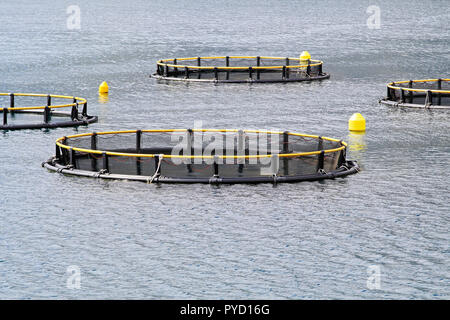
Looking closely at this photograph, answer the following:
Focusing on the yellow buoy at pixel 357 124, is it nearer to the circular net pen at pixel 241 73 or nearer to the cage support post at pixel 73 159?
the cage support post at pixel 73 159

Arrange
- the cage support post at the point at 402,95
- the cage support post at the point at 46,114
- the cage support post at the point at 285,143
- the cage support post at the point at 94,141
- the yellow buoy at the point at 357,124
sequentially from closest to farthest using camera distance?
1. the cage support post at the point at 94,141
2. the cage support post at the point at 285,143
3. the cage support post at the point at 46,114
4. the yellow buoy at the point at 357,124
5. the cage support post at the point at 402,95

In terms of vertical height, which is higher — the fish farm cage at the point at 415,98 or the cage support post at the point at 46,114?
the fish farm cage at the point at 415,98

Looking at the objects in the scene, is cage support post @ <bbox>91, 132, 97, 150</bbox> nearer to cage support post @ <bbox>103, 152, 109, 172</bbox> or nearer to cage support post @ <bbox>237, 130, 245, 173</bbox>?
cage support post @ <bbox>103, 152, 109, 172</bbox>

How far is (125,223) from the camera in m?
32.6

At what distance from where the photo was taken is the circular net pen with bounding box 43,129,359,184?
3791cm

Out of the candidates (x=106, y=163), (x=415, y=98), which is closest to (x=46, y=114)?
(x=106, y=163)

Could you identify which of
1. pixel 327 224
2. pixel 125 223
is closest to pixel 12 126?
pixel 125 223

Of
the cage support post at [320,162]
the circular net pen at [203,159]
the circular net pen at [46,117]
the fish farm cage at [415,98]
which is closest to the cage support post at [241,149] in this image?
the circular net pen at [203,159]

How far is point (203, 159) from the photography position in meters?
39.6

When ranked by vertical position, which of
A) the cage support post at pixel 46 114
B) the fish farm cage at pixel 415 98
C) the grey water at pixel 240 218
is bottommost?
the grey water at pixel 240 218

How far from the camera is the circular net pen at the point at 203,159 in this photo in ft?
124

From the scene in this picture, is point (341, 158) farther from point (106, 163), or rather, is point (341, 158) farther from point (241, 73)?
point (241, 73)

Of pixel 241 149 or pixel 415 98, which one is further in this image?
pixel 415 98
